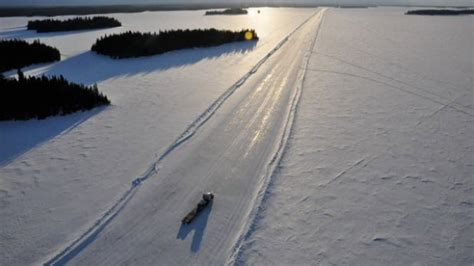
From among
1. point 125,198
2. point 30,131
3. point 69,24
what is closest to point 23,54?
point 30,131

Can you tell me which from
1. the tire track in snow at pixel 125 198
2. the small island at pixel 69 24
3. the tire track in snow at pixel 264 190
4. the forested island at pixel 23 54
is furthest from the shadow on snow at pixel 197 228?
the small island at pixel 69 24

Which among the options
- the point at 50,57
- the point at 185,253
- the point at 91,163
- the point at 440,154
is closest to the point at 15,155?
the point at 91,163

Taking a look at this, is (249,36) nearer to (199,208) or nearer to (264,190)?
(264,190)

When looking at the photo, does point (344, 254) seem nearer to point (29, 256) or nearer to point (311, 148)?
point (311, 148)

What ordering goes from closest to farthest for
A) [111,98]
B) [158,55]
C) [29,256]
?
[29,256]
[111,98]
[158,55]

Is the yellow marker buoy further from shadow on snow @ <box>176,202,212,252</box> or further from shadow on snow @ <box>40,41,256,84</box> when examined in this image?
shadow on snow @ <box>176,202,212,252</box>

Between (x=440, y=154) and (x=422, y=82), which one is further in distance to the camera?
(x=422, y=82)
